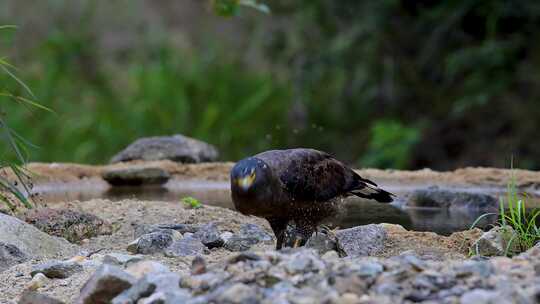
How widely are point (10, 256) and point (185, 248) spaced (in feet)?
3.32

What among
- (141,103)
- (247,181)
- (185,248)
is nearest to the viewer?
(247,181)

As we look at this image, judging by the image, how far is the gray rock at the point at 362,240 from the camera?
5871mm

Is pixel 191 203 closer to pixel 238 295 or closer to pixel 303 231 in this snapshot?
pixel 303 231

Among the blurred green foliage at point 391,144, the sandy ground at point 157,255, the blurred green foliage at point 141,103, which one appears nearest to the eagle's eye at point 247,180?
the sandy ground at point 157,255

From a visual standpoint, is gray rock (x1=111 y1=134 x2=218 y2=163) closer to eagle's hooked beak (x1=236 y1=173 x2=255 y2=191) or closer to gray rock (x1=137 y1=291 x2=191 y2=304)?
eagle's hooked beak (x1=236 y1=173 x2=255 y2=191)

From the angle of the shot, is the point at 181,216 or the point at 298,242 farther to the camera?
the point at 181,216

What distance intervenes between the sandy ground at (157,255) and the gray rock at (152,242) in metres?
0.12

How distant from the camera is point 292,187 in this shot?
539 centimetres

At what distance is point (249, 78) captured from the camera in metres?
16.3

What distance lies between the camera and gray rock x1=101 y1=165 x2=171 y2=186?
359 inches

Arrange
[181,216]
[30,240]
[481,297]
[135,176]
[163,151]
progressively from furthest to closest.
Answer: [163,151]
[135,176]
[181,216]
[30,240]
[481,297]

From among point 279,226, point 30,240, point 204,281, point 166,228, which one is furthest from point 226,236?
point 204,281

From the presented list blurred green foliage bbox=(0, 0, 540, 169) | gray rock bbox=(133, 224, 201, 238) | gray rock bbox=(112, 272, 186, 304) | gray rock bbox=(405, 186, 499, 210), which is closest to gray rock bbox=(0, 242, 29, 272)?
gray rock bbox=(133, 224, 201, 238)

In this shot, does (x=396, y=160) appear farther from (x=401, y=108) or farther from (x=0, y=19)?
(x=0, y=19)
